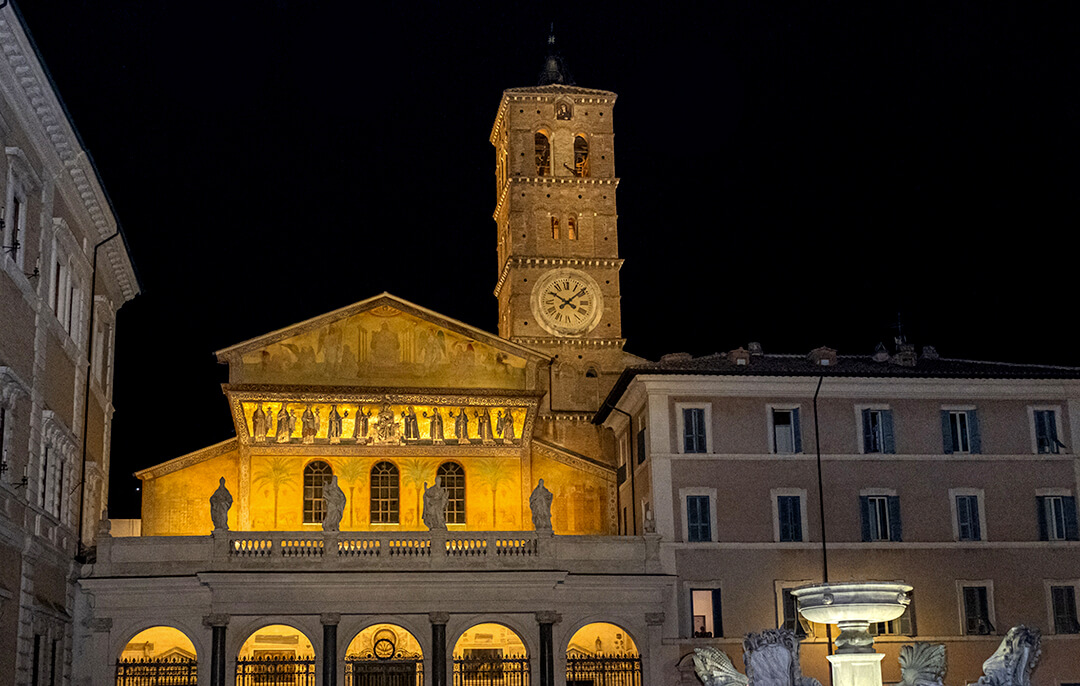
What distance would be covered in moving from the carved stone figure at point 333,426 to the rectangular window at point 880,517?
1600 cm

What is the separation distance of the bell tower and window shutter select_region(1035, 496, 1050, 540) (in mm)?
20786

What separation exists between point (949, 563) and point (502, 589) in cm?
1300

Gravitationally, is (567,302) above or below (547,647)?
above

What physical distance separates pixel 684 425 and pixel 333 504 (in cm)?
1034

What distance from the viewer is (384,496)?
4128 centimetres

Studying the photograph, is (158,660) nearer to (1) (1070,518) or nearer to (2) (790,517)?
(2) (790,517)

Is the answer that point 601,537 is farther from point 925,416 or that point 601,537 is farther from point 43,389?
point 43,389

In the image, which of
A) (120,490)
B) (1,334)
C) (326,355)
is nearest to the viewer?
(1,334)

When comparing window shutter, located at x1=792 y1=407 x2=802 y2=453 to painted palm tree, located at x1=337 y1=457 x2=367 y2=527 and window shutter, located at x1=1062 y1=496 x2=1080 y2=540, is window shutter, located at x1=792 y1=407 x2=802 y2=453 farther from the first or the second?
painted palm tree, located at x1=337 y1=457 x2=367 y2=527

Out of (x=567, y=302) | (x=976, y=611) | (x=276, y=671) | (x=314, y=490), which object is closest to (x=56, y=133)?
(x=276, y=671)

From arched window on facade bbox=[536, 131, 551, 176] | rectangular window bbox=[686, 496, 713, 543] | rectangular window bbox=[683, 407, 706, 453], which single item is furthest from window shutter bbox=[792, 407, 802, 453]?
arched window on facade bbox=[536, 131, 551, 176]

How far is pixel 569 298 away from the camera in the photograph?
194 ft

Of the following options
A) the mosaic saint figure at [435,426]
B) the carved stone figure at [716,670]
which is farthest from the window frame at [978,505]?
the carved stone figure at [716,670]

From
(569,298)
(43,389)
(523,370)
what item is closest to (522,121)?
(569,298)
